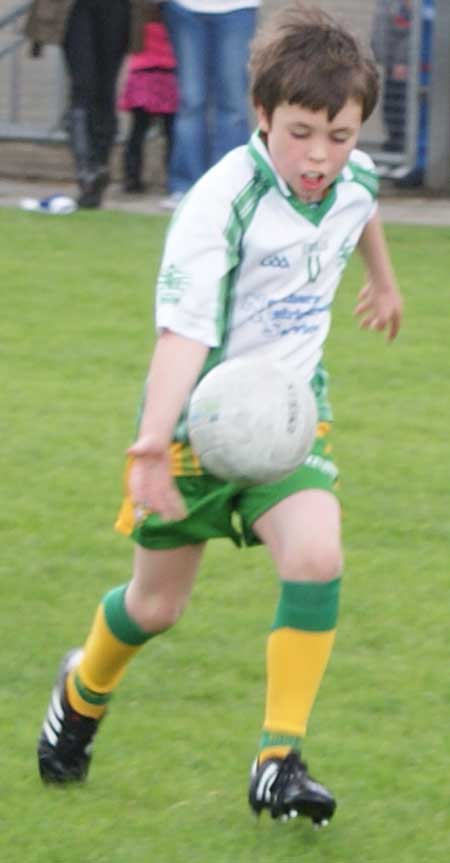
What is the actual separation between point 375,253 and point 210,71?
6698 mm

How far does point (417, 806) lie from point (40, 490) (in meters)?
2.49

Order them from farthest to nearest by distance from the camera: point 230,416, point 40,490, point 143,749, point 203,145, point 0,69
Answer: point 0,69, point 203,145, point 40,490, point 143,749, point 230,416

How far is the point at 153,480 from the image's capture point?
3719 mm

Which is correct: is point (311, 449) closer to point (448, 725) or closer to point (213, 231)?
point (213, 231)

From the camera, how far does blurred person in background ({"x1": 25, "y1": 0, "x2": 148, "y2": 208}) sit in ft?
36.5

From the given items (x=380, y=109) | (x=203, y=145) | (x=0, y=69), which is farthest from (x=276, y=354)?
(x=0, y=69)

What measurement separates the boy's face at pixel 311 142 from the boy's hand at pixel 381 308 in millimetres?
543

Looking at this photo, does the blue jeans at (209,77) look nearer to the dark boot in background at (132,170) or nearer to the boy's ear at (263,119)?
the dark boot in background at (132,170)

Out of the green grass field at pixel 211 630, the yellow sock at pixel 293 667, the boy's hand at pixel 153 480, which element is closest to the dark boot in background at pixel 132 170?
the green grass field at pixel 211 630

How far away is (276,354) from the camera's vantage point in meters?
4.07

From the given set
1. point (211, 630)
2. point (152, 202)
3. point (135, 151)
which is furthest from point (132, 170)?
point (211, 630)

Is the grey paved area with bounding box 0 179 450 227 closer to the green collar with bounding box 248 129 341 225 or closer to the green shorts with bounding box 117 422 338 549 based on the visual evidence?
the green collar with bounding box 248 129 341 225

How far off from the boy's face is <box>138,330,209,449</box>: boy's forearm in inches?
14.8

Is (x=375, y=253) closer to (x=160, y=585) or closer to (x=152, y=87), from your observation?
(x=160, y=585)
